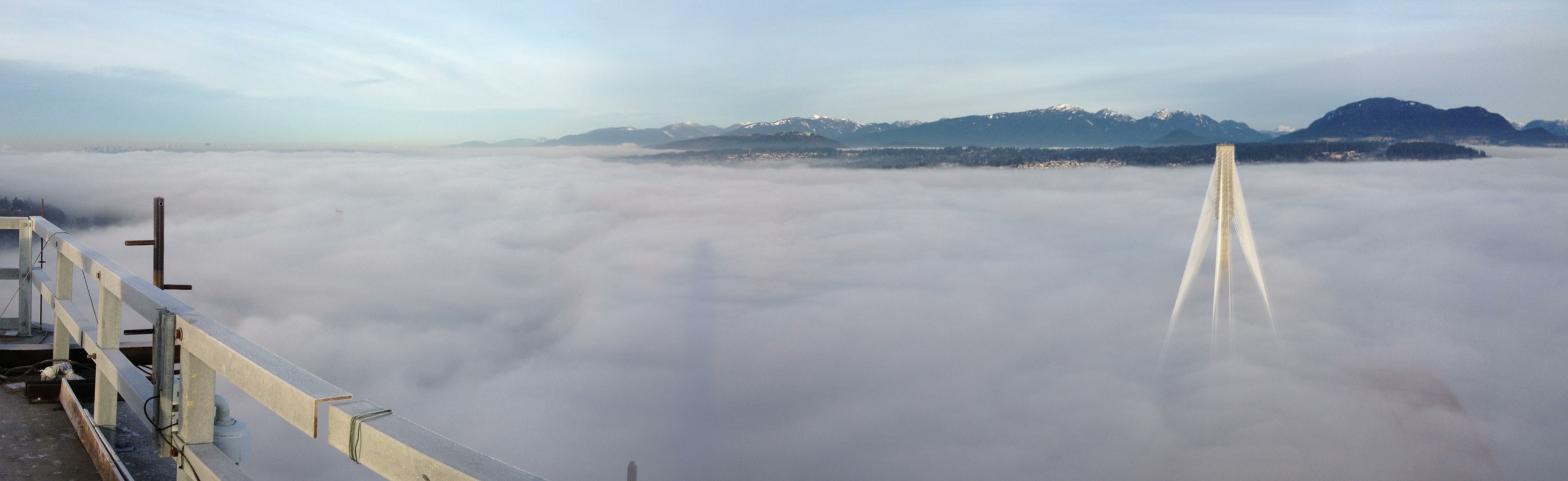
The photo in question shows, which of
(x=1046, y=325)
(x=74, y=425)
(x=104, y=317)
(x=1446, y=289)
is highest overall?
(x=104, y=317)

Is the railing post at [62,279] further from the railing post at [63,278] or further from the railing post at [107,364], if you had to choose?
the railing post at [107,364]

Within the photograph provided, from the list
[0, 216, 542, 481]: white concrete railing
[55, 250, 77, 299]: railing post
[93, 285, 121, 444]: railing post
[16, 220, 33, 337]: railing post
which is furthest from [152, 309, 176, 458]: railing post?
[16, 220, 33, 337]: railing post

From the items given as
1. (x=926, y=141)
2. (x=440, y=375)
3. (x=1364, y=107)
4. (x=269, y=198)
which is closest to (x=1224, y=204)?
(x=1364, y=107)

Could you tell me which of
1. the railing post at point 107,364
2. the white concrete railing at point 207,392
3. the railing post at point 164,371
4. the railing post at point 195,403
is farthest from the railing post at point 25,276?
the railing post at point 195,403

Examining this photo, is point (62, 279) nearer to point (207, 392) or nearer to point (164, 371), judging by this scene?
point (164, 371)

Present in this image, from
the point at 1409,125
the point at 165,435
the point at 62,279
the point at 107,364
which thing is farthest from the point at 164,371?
the point at 1409,125

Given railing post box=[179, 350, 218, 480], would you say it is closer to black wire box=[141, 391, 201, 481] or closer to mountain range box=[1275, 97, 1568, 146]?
black wire box=[141, 391, 201, 481]

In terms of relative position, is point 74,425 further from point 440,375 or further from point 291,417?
point 440,375
